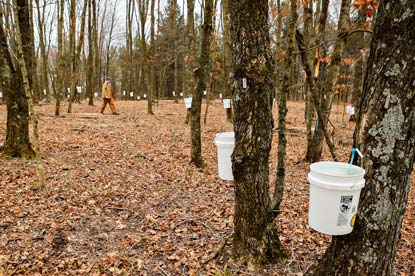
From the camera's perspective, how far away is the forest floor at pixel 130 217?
3.26m

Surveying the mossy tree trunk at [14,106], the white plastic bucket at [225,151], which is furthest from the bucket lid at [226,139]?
the mossy tree trunk at [14,106]

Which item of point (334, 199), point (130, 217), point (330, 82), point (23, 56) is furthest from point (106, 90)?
point (334, 199)

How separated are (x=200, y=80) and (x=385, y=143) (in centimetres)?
429

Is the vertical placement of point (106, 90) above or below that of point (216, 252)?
above

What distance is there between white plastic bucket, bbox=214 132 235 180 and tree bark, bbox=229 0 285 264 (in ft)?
1.42

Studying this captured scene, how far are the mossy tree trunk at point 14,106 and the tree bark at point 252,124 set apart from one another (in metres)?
4.69

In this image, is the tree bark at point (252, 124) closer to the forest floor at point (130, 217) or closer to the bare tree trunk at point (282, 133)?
the bare tree trunk at point (282, 133)

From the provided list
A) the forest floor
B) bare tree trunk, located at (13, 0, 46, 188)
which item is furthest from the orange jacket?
the forest floor

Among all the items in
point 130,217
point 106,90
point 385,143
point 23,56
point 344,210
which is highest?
point 23,56

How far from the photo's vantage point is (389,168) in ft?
7.04

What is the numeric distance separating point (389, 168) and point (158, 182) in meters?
4.07

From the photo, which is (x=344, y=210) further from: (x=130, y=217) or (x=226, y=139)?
(x=130, y=217)

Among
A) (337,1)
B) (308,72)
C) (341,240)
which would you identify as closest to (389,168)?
(341,240)

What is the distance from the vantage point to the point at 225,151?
333cm
